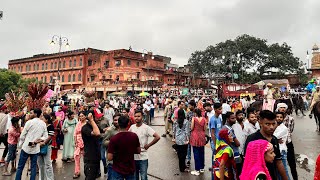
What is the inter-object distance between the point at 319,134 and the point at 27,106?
40.5 feet

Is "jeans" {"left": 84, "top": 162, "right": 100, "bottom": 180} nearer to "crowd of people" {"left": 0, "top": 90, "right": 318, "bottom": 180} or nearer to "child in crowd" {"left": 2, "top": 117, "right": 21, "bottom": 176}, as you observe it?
"crowd of people" {"left": 0, "top": 90, "right": 318, "bottom": 180}

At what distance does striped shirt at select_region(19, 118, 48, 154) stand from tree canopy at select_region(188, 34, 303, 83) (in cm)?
3969

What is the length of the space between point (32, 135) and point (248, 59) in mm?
44449

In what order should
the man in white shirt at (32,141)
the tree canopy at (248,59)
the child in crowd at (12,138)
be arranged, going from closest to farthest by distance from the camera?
the man in white shirt at (32,141)
the child in crowd at (12,138)
the tree canopy at (248,59)

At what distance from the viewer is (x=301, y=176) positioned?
237 inches

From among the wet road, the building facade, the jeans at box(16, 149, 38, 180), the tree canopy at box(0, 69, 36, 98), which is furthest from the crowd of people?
the tree canopy at box(0, 69, 36, 98)

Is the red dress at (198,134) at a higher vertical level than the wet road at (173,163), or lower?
higher

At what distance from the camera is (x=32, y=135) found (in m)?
5.27

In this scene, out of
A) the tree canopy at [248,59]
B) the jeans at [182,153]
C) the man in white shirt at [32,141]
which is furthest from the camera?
the tree canopy at [248,59]

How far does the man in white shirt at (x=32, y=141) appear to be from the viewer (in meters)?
5.23

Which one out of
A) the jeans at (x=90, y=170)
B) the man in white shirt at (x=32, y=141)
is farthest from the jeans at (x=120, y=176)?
the man in white shirt at (x=32, y=141)

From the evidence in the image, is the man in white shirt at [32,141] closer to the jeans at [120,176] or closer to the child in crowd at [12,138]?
the child in crowd at [12,138]

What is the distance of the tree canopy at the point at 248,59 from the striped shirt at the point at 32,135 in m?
39.7

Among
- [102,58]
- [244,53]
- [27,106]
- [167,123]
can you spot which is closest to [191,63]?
[244,53]
